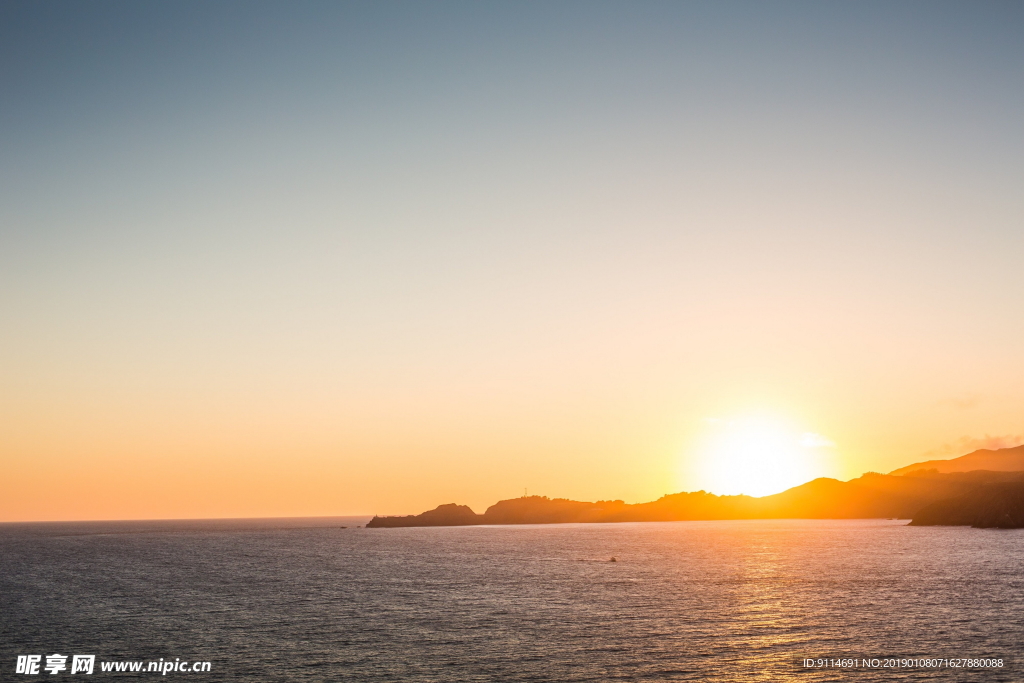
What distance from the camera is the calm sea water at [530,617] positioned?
179 feet

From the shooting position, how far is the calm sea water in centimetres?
5462

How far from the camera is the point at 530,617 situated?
2948 inches

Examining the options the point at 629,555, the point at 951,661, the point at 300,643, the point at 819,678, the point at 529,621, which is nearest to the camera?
the point at 819,678

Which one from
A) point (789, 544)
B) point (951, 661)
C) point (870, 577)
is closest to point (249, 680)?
point (951, 661)

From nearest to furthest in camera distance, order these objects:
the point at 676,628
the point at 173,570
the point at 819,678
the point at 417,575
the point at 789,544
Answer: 1. the point at 819,678
2. the point at 676,628
3. the point at 417,575
4. the point at 173,570
5. the point at 789,544

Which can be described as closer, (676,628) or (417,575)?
(676,628)

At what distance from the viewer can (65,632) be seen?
68438 mm

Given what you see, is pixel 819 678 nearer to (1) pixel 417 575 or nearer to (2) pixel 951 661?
(2) pixel 951 661

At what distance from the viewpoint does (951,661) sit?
Answer: 53312 millimetres

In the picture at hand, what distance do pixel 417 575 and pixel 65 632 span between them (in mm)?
58592

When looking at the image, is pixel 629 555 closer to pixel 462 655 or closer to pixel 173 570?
pixel 173 570

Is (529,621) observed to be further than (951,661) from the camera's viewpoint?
Yes

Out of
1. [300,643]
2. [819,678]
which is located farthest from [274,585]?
[819,678]

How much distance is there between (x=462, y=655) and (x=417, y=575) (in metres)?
64.0
